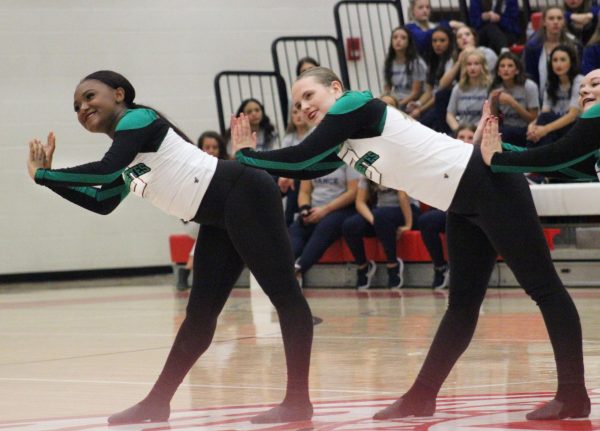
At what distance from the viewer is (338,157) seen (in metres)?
4.67

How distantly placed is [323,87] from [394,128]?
0.33 metres

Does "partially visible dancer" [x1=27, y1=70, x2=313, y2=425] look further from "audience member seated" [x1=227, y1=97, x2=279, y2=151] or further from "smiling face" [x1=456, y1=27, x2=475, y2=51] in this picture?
"smiling face" [x1=456, y1=27, x2=475, y2=51]

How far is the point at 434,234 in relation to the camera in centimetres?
1116

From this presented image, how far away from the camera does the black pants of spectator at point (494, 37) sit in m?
13.6

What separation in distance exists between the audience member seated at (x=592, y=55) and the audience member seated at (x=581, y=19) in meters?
1.07

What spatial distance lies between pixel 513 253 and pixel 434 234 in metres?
6.81

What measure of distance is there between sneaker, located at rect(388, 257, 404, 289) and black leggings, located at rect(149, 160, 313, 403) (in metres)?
7.03

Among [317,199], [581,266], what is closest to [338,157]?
[581,266]

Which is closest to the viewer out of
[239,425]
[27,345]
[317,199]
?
[239,425]

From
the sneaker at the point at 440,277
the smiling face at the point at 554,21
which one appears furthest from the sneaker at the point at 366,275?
the smiling face at the point at 554,21

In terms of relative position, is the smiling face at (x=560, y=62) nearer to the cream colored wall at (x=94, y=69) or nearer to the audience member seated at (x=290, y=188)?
the audience member seated at (x=290, y=188)

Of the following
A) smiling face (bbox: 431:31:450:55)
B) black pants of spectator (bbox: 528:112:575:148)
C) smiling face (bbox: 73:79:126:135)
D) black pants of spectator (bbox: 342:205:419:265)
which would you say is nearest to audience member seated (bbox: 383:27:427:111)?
smiling face (bbox: 431:31:450:55)

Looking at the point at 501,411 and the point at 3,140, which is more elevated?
the point at 3,140

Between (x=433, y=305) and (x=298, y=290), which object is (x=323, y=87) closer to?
(x=298, y=290)
